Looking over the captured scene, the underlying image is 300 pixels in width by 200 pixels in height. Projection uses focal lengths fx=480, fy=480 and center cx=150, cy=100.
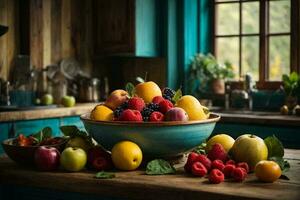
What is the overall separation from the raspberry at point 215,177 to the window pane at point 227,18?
10.9 ft

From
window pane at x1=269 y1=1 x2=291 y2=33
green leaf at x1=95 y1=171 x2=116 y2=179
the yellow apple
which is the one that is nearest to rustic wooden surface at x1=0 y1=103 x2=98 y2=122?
the yellow apple

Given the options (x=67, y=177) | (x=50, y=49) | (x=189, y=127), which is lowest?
(x=67, y=177)

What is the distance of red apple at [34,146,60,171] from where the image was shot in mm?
1577

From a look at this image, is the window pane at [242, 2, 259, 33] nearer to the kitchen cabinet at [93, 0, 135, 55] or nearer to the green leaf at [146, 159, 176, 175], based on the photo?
the kitchen cabinet at [93, 0, 135, 55]

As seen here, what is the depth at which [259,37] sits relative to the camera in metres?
4.39

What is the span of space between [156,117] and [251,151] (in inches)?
→ 13.1

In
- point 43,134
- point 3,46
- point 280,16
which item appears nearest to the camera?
point 43,134

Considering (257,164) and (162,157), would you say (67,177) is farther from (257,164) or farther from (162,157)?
(257,164)

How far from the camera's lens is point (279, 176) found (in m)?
1.44

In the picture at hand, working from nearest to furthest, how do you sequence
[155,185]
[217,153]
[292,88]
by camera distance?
[155,185] → [217,153] → [292,88]

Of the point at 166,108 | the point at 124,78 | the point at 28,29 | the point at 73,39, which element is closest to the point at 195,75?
the point at 124,78

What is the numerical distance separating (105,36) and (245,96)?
4.78 ft

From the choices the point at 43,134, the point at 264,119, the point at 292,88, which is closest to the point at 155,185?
the point at 43,134

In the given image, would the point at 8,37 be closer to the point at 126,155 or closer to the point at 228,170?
the point at 126,155
